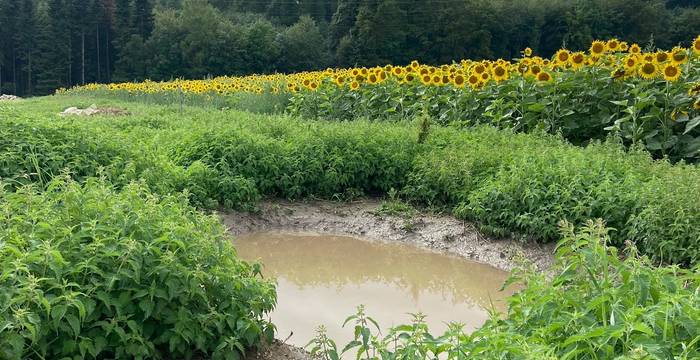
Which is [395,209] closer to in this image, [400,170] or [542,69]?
[400,170]

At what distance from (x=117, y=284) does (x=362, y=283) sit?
2.60m

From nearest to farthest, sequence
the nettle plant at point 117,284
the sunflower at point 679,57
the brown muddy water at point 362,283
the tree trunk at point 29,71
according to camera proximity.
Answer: the nettle plant at point 117,284 < the brown muddy water at point 362,283 < the sunflower at point 679,57 < the tree trunk at point 29,71

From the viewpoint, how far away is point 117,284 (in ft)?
9.36

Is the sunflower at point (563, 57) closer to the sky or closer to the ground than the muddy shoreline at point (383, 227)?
closer to the sky

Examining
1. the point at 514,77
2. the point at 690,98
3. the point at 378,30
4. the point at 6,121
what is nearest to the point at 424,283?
the point at 6,121

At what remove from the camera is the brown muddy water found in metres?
4.39

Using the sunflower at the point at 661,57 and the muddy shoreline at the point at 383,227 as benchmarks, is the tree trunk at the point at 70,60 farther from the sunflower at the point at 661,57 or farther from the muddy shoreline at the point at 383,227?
the sunflower at the point at 661,57

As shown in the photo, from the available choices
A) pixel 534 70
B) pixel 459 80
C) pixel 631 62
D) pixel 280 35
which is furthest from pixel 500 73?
pixel 280 35

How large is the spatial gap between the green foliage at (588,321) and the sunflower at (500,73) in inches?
261

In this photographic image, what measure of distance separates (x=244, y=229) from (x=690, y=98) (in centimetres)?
516

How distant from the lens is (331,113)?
11242 mm

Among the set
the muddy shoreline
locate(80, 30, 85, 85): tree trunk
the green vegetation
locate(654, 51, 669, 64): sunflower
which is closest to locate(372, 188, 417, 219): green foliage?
the muddy shoreline

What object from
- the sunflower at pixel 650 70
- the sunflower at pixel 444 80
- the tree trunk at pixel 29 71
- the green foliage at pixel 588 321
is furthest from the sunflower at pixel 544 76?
the tree trunk at pixel 29 71

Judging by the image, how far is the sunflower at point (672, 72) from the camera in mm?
7469
